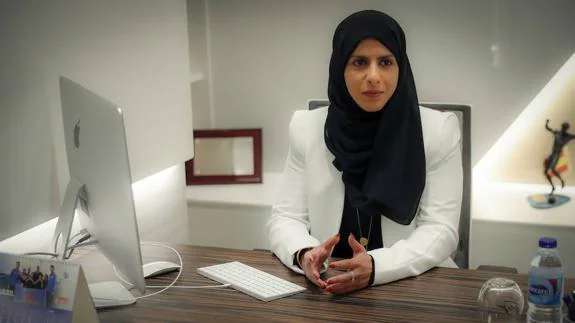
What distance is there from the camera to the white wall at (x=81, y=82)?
1.70 meters

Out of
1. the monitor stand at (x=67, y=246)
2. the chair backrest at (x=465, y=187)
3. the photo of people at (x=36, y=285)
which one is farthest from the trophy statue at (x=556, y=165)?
the photo of people at (x=36, y=285)

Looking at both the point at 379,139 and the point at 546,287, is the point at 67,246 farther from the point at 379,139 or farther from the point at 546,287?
the point at 546,287

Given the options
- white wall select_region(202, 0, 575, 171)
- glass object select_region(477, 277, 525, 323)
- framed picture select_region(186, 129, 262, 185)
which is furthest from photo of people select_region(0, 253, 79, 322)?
white wall select_region(202, 0, 575, 171)

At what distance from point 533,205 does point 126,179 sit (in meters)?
2.21

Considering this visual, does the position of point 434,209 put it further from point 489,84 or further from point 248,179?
point 248,179

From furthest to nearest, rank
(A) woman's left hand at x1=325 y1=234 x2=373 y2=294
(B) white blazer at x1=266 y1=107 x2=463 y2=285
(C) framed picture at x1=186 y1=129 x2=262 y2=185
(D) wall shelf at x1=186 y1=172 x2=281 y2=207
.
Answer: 1. (C) framed picture at x1=186 y1=129 x2=262 y2=185
2. (D) wall shelf at x1=186 y1=172 x2=281 y2=207
3. (B) white blazer at x1=266 y1=107 x2=463 y2=285
4. (A) woman's left hand at x1=325 y1=234 x2=373 y2=294

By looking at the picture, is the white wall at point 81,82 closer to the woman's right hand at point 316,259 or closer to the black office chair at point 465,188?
the woman's right hand at point 316,259

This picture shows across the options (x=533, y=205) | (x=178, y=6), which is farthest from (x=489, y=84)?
(x=178, y=6)

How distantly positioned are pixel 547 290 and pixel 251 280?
668 millimetres

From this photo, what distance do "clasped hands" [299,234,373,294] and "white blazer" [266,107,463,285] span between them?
0.15 ft

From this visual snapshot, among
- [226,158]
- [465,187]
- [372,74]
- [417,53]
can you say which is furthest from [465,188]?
[226,158]

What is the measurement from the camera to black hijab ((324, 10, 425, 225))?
1.79 metres

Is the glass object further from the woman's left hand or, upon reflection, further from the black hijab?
the black hijab

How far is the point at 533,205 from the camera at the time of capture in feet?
9.50
